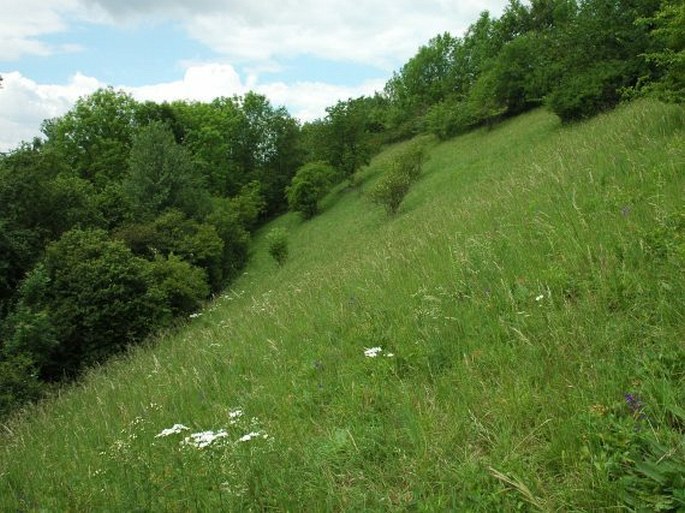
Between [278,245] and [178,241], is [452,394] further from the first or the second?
[178,241]

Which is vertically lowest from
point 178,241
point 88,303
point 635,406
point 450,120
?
point 88,303

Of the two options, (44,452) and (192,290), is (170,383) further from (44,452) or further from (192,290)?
(192,290)

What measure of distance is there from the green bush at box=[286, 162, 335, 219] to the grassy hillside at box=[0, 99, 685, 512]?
120 feet

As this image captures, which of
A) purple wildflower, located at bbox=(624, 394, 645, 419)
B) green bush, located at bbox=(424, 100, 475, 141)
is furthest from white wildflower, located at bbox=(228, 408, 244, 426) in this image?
green bush, located at bbox=(424, 100, 475, 141)

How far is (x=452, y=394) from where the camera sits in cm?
327

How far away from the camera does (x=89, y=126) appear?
45.4 metres

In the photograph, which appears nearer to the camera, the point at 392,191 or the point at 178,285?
the point at 178,285

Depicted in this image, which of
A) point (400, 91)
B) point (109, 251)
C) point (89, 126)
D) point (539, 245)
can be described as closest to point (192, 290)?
point (109, 251)

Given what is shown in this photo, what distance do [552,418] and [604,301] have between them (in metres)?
1.27

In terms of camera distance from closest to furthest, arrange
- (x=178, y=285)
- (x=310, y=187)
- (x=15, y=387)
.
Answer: (x=15, y=387)
(x=178, y=285)
(x=310, y=187)

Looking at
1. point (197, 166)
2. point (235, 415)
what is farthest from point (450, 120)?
point (235, 415)

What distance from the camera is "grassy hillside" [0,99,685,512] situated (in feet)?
8.14

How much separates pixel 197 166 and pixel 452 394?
167 ft

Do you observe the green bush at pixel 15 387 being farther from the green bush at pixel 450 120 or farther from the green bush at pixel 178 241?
the green bush at pixel 450 120
